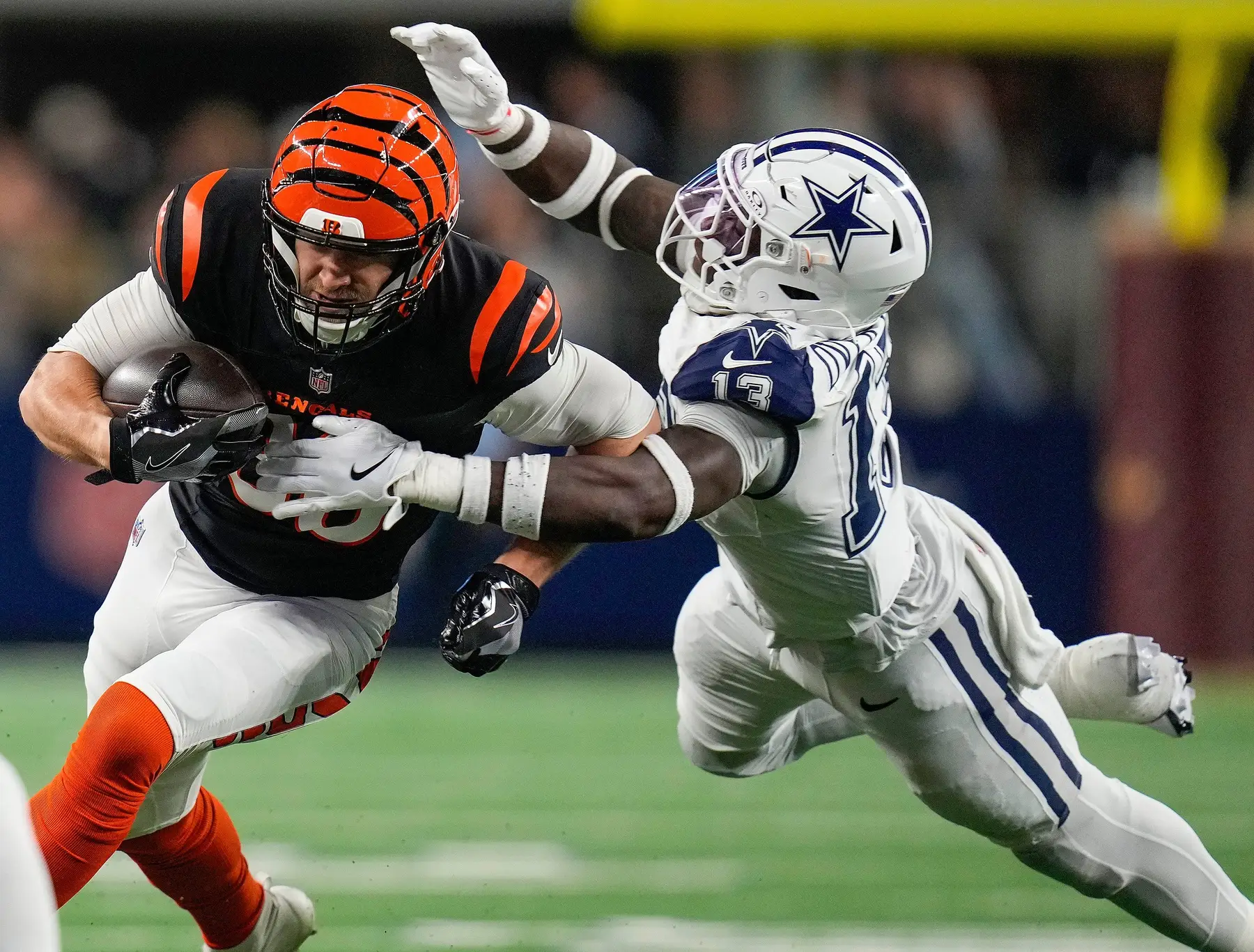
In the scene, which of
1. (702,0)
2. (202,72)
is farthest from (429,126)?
(202,72)

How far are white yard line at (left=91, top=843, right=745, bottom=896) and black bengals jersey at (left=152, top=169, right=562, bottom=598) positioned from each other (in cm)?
152

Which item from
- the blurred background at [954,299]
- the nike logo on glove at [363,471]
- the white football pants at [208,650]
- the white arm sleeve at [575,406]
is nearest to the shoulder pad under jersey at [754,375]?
the white arm sleeve at [575,406]

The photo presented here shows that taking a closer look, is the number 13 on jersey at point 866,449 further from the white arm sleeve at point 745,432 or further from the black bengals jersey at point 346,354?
the black bengals jersey at point 346,354

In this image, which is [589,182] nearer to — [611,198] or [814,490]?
[611,198]

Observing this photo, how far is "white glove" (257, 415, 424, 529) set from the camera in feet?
9.18

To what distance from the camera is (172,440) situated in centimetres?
284

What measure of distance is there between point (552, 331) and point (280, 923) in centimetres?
136

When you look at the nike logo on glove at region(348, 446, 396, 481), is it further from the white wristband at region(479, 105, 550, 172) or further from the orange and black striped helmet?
the white wristband at region(479, 105, 550, 172)

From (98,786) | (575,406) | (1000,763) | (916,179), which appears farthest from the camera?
(916,179)

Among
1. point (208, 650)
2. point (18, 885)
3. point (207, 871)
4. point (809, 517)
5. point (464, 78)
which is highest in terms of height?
point (464, 78)

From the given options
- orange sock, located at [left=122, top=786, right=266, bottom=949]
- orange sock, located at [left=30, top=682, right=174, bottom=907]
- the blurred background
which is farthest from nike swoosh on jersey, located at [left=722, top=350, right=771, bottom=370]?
the blurred background

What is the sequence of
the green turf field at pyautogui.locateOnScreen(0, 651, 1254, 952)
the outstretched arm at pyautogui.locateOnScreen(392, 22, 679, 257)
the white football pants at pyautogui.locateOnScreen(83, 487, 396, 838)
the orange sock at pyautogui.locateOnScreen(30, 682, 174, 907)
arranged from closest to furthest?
the orange sock at pyautogui.locateOnScreen(30, 682, 174, 907)
the white football pants at pyautogui.locateOnScreen(83, 487, 396, 838)
the outstretched arm at pyautogui.locateOnScreen(392, 22, 679, 257)
the green turf field at pyautogui.locateOnScreen(0, 651, 1254, 952)

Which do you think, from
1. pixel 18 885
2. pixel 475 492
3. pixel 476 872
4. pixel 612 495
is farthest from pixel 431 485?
pixel 476 872

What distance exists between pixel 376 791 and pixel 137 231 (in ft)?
12.8
